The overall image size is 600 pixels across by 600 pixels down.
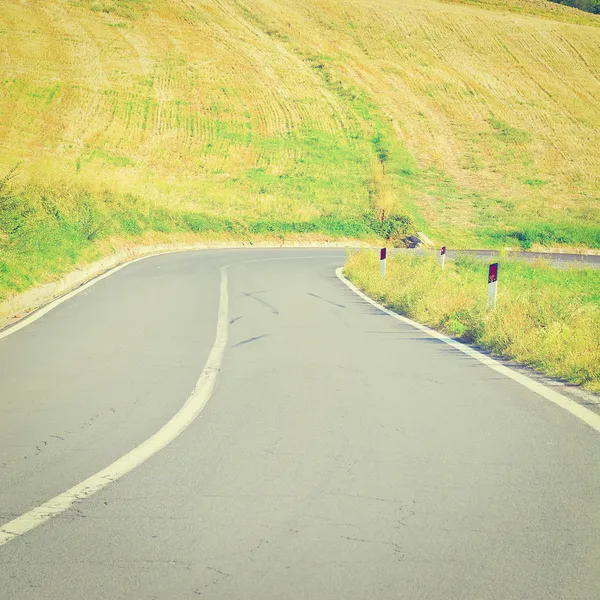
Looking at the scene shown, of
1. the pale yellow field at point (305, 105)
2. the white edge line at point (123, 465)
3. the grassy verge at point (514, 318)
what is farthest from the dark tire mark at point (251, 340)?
the pale yellow field at point (305, 105)

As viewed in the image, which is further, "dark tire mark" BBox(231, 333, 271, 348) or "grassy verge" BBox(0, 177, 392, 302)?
"grassy verge" BBox(0, 177, 392, 302)

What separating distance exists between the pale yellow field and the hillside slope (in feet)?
0.75

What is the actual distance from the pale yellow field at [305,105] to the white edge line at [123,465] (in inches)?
1332

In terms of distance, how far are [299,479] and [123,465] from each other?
1.22 metres

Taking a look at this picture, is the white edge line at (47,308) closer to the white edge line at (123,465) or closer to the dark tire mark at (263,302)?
the dark tire mark at (263,302)

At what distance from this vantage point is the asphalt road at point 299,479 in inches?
155

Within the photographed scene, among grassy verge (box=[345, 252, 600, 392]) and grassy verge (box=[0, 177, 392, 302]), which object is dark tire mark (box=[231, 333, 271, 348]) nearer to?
grassy verge (box=[345, 252, 600, 392])

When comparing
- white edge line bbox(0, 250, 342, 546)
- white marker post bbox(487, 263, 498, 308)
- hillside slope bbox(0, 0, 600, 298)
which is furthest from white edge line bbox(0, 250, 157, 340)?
hillside slope bbox(0, 0, 600, 298)

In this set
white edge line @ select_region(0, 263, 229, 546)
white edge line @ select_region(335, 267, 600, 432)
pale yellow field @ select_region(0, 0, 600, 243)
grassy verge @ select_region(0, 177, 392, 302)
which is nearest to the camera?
white edge line @ select_region(0, 263, 229, 546)

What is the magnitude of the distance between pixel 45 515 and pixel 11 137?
197 ft

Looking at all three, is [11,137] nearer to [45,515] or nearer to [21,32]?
[21,32]

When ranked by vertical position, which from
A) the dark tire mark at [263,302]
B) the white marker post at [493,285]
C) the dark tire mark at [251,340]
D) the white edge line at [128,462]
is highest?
the white marker post at [493,285]

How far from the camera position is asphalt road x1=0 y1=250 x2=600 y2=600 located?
3.94m

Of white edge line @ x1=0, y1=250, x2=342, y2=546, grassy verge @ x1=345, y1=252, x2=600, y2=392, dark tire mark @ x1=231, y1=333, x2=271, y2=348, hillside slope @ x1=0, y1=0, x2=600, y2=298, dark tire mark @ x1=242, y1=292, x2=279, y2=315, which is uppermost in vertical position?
hillside slope @ x1=0, y1=0, x2=600, y2=298
